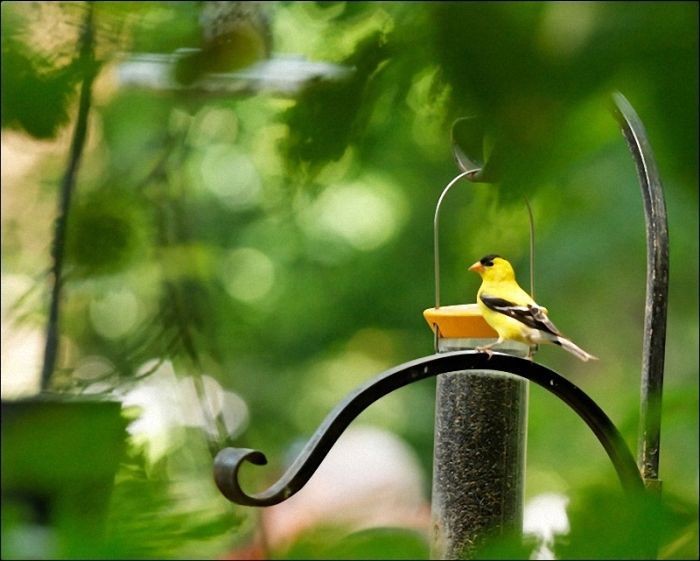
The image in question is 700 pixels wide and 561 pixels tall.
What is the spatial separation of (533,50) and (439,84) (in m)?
0.03

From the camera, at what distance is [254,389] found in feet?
10.1

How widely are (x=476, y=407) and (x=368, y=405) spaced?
1.32 ft

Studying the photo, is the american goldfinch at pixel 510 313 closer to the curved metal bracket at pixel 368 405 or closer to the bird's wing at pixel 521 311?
the bird's wing at pixel 521 311

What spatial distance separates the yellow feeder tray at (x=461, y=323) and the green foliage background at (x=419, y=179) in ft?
0.23

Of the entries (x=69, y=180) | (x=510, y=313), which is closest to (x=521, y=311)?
(x=510, y=313)

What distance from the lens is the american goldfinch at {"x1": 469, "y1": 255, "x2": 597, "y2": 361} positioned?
0.90 m

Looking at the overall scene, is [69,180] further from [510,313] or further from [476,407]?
[476,407]

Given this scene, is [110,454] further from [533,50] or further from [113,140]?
[113,140]

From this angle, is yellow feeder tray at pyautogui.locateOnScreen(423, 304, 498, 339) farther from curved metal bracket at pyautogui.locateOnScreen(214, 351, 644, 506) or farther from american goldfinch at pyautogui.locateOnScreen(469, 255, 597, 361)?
curved metal bracket at pyautogui.locateOnScreen(214, 351, 644, 506)

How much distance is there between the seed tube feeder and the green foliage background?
0.04 meters

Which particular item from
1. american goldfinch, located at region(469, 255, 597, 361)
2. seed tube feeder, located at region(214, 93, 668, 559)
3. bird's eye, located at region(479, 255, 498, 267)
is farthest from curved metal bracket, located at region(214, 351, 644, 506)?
bird's eye, located at region(479, 255, 498, 267)

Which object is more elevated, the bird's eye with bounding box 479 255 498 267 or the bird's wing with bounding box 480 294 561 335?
the bird's eye with bounding box 479 255 498 267

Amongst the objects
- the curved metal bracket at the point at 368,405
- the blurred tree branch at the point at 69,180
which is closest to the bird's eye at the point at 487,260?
the curved metal bracket at the point at 368,405

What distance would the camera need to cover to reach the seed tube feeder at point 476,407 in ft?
2.04
